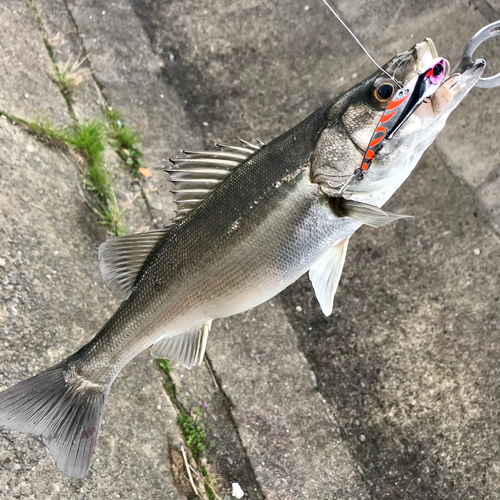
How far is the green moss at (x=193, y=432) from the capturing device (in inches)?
104

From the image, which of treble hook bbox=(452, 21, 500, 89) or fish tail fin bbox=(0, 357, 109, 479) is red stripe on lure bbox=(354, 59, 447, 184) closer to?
treble hook bbox=(452, 21, 500, 89)

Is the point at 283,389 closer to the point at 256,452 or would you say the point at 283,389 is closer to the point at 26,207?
the point at 256,452

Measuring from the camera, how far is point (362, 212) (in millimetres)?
1769

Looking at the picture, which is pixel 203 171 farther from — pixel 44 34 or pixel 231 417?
pixel 44 34

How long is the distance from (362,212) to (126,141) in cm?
201

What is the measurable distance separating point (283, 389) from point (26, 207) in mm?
1951

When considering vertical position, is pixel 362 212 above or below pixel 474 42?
below

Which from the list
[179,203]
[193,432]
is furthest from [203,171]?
[193,432]

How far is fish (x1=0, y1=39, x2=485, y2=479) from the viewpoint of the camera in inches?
72.7

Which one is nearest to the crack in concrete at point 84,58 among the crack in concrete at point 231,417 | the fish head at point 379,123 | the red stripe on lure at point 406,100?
the crack in concrete at point 231,417

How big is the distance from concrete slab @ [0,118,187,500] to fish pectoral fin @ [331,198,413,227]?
158cm

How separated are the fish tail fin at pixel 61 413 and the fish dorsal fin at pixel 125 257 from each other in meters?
0.42

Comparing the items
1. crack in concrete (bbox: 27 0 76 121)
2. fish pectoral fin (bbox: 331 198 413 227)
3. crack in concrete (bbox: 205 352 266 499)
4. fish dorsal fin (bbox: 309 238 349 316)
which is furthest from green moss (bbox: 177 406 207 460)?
crack in concrete (bbox: 27 0 76 121)

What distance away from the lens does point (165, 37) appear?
10.9 ft
